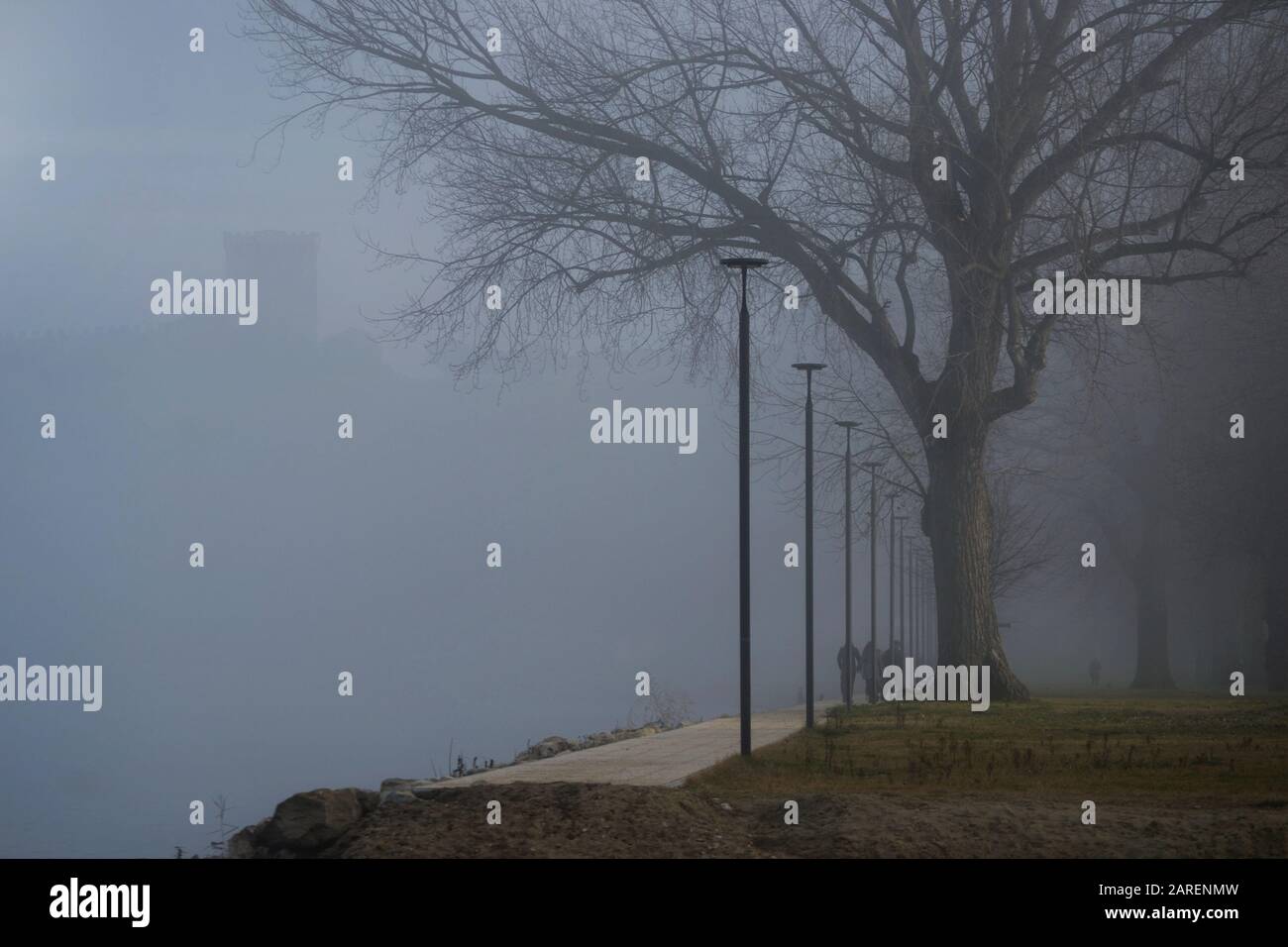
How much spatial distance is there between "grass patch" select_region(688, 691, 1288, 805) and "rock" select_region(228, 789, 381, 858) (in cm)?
357

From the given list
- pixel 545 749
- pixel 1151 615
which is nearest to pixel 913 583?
pixel 1151 615

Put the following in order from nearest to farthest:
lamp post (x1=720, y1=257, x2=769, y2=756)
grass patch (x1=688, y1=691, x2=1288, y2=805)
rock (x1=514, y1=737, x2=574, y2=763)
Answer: grass patch (x1=688, y1=691, x2=1288, y2=805) → lamp post (x1=720, y1=257, x2=769, y2=756) → rock (x1=514, y1=737, x2=574, y2=763)

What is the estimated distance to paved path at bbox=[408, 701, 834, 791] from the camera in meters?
15.1

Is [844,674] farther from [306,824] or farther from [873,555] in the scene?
[306,824]

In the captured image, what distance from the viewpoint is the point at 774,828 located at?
11977mm

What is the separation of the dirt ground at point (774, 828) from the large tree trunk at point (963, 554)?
48.2ft

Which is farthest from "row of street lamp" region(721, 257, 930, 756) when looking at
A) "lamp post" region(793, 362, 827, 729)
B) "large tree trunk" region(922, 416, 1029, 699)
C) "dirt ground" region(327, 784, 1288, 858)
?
"dirt ground" region(327, 784, 1288, 858)

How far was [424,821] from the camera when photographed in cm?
1155

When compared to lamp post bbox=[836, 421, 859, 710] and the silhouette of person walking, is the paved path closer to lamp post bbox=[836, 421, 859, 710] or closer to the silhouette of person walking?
lamp post bbox=[836, 421, 859, 710]

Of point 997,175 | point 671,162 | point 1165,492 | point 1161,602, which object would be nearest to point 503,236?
point 671,162

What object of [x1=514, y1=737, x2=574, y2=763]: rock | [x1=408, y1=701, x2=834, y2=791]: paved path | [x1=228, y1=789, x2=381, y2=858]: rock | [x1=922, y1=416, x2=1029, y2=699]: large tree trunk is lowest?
[x1=514, y1=737, x2=574, y2=763]: rock

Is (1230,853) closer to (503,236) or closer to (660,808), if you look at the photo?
(660,808)

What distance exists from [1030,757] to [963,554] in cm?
1100
